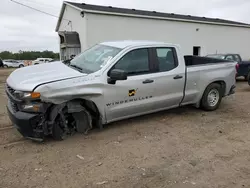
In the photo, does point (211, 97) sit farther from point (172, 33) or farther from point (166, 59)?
point (172, 33)

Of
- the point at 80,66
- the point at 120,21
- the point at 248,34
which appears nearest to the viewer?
the point at 80,66

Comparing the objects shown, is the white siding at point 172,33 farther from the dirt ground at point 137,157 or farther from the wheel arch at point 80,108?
the wheel arch at point 80,108

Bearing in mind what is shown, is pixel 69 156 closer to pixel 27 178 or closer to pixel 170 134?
pixel 27 178

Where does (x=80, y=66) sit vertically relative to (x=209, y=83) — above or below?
above

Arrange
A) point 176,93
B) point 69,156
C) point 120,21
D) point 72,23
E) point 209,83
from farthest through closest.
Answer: point 72,23
point 120,21
point 209,83
point 176,93
point 69,156

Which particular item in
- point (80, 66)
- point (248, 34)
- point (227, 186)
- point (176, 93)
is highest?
point (248, 34)

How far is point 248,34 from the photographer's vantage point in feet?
83.3

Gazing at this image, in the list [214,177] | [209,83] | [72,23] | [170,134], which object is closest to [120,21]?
[72,23]

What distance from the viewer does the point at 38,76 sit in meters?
4.15

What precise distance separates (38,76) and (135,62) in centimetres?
193

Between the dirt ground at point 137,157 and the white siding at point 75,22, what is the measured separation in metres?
12.2

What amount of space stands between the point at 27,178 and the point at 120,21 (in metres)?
15.7

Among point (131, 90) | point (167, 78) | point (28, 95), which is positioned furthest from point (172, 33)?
point (28, 95)

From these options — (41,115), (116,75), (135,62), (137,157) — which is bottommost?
(137,157)
